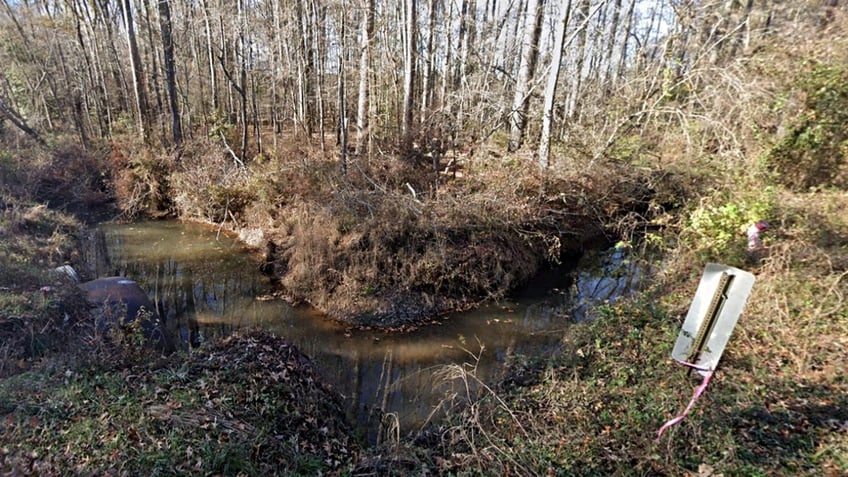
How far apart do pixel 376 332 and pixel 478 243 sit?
11.0 feet

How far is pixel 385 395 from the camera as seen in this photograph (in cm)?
656

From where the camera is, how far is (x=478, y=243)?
998cm

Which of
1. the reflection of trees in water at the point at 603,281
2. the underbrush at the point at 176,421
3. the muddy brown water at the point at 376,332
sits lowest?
the muddy brown water at the point at 376,332

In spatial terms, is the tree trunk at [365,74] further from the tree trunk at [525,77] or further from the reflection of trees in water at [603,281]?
the reflection of trees in water at [603,281]

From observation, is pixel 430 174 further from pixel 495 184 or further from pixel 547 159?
pixel 547 159

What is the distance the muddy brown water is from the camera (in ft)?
21.5

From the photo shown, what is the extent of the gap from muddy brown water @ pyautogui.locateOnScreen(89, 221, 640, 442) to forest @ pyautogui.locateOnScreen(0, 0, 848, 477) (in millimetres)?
347

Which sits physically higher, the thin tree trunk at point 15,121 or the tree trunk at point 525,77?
the tree trunk at point 525,77

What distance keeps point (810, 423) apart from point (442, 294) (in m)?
6.53

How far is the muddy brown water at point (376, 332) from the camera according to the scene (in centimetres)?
656

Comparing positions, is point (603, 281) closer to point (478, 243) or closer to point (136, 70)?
point (478, 243)

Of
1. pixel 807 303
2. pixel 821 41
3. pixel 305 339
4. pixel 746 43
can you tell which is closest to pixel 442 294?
pixel 305 339

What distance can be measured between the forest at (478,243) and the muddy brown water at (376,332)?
0.35 m

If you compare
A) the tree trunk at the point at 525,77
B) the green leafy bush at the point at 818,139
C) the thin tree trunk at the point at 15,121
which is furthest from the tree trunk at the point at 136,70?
the green leafy bush at the point at 818,139
